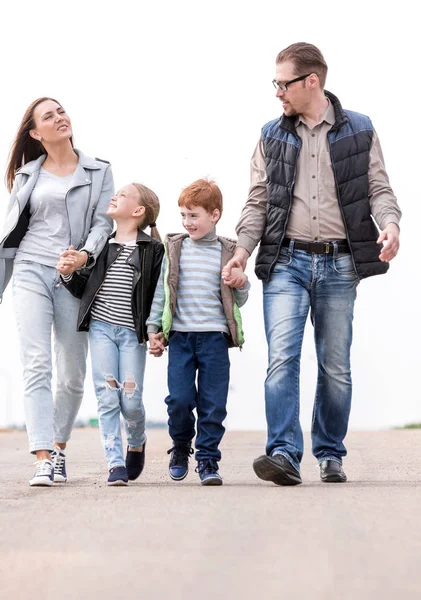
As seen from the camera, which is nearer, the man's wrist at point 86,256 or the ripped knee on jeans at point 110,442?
the ripped knee on jeans at point 110,442

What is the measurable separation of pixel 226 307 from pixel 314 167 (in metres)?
0.99

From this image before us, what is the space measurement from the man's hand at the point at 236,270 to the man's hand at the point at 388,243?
0.83 m

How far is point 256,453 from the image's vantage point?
10.9 m

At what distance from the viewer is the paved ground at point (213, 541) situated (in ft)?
11.1

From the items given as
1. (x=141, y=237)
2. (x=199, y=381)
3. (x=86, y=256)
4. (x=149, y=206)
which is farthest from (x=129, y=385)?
(x=149, y=206)

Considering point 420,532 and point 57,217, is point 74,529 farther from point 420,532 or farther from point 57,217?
point 57,217

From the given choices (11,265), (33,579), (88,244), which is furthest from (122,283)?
(33,579)

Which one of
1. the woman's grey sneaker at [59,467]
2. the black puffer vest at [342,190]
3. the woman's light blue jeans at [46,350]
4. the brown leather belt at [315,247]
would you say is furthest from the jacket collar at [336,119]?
the woman's grey sneaker at [59,467]

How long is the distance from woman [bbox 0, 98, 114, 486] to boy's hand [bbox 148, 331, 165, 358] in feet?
2.08

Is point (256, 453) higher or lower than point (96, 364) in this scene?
lower

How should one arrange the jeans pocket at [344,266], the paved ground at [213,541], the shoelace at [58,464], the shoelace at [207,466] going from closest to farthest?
the paved ground at [213,541], the shoelace at [207,466], the jeans pocket at [344,266], the shoelace at [58,464]

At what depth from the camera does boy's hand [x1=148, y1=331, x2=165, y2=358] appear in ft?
23.6

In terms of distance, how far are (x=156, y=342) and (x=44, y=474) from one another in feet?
3.38

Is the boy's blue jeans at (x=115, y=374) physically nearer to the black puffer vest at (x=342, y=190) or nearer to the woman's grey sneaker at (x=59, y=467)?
the woman's grey sneaker at (x=59, y=467)
